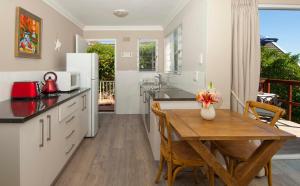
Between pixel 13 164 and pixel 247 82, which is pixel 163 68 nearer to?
pixel 247 82

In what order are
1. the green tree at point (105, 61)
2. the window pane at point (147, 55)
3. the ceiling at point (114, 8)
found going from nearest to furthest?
the ceiling at point (114, 8) → the window pane at point (147, 55) → the green tree at point (105, 61)

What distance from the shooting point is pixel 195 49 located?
360 cm

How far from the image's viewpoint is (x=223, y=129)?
79.2 inches

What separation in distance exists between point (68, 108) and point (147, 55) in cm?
424

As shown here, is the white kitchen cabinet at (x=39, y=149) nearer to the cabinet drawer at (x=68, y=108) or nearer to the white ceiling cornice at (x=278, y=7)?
the cabinet drawer at (x=68, y=108)

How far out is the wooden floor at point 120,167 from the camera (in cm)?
273

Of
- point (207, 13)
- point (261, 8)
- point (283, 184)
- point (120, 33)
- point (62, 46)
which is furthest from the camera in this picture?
point (120, 33)

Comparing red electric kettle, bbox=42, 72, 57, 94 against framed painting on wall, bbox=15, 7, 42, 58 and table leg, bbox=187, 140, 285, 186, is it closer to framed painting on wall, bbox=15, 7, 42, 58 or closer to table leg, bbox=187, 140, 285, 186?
framed painting on wall, bbox=15, 7, 42, 58

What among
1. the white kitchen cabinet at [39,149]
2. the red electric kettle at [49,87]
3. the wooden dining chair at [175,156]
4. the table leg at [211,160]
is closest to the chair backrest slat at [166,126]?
the wooden dining chair at [175,156]

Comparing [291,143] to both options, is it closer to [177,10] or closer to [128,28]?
[177,10]

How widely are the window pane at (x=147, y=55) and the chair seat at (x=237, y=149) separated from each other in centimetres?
466

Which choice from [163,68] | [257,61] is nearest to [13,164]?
[257,61]

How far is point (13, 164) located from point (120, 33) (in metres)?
5.52

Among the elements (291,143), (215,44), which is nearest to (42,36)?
(215,44)
